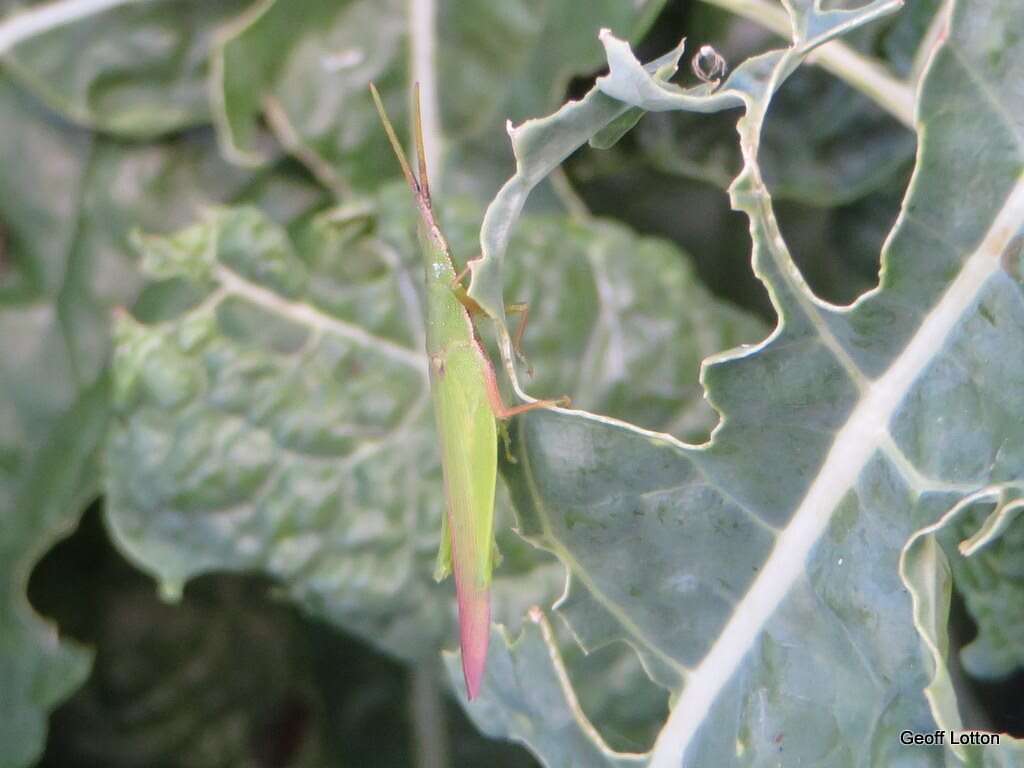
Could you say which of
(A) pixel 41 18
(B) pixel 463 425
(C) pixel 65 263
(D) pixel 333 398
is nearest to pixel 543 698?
(B) pixel 463 425

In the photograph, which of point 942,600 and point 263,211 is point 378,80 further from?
point 942,600

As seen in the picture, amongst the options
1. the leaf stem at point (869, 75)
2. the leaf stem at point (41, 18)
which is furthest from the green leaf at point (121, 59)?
the leaf stem at point (869, 75)

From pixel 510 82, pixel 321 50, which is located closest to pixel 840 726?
pixel 510 82

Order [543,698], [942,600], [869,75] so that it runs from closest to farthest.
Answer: [942,600]
[543,698]
[869,75]

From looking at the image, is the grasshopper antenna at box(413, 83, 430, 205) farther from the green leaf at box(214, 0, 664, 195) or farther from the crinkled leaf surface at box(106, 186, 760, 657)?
the green leaf at box(214, 0, 664, 195)

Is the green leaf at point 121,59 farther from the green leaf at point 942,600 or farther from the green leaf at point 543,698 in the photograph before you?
the green leaf at point 942,600

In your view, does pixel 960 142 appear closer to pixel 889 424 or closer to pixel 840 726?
pixel 889 424

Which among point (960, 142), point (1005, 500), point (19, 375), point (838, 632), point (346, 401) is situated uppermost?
point (960, 142)

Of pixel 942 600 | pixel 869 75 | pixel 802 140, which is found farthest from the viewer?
pixel 802 140
